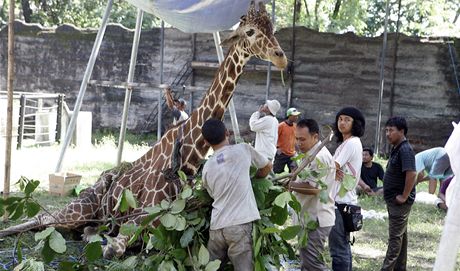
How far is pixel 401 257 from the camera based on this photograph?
260 inches

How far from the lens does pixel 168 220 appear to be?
4648mm

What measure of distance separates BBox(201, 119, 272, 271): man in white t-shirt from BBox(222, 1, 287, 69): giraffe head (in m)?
1.66

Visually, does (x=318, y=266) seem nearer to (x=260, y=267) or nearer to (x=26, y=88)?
(x=260, y=267)

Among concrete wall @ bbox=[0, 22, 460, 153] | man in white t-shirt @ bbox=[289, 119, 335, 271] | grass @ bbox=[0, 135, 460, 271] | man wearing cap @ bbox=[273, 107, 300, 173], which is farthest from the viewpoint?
concrete wall @ bbox=[0, 22, 460, 153]

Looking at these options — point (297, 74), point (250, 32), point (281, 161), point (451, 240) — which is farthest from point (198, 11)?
point (297, 74)

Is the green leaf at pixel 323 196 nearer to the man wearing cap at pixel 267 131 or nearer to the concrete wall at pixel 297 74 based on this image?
the man wearing cap at pixel 267 131

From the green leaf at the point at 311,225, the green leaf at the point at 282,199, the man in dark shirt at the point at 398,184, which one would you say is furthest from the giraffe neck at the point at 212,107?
the green leaf at the point at 282,199

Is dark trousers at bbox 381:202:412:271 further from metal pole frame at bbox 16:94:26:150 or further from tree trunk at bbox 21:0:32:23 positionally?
tree trunk at bbox 21:0:32:23

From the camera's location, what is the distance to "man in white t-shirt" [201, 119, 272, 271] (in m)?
4.66

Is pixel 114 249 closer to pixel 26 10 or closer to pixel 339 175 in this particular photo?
pixel 339 175

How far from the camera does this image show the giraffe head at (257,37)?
622cm

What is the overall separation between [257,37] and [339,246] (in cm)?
207

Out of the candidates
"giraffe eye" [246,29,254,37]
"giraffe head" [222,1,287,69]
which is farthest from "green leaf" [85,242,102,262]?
"giraffe eye" [246,29,254,37]

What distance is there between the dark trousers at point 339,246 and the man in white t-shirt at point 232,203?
1.21 m
